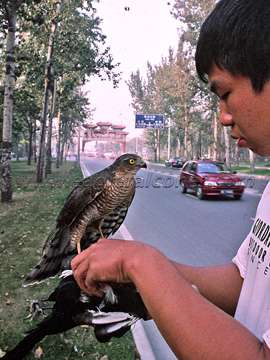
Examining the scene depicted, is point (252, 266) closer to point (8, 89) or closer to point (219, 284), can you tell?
point (219, 284)

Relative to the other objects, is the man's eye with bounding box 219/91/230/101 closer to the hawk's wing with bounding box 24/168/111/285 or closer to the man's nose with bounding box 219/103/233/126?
the man's nose with bounding box 219/103/233/126

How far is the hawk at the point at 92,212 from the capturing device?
2.57 m

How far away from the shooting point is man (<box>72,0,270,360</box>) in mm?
854

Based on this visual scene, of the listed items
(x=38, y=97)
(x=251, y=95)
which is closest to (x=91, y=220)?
(x=251, y=95)

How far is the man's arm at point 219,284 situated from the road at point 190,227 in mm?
2892

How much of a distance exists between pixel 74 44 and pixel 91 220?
2204cm

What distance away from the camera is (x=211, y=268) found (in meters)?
1.44

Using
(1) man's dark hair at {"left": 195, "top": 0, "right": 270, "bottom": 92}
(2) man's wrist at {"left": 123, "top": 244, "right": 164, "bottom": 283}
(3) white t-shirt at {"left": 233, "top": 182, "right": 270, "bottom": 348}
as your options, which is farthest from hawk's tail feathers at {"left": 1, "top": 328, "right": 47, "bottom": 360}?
(1) man's dark hair at {"left": 195, "top": 0, "right": 270, "bottom": 92}

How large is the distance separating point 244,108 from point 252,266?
0.48 meters

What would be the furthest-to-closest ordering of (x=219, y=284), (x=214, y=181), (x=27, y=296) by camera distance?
(x=214, y=181) → (x=27, y=296) → (x=219, y=284)

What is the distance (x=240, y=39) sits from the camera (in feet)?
3.18

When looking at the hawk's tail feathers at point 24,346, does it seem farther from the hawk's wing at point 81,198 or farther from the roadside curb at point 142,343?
the roadside curb at point 142,343

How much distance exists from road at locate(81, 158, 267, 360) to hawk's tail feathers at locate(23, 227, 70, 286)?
2045 millimetres

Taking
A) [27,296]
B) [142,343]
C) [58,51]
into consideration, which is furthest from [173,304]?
[58,51]
